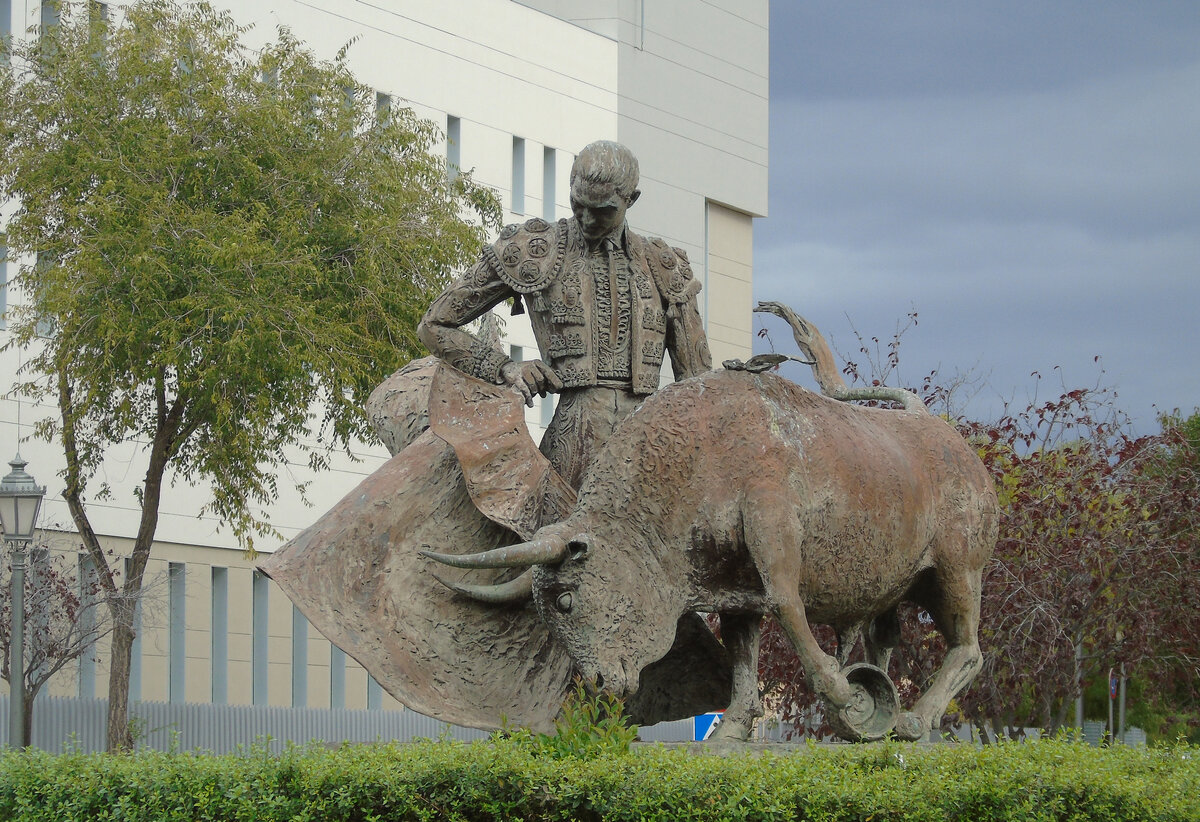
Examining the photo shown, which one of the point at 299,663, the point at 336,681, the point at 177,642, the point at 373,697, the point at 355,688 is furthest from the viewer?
the point at 373,697

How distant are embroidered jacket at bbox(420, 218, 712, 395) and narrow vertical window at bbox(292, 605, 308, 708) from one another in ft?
77.5

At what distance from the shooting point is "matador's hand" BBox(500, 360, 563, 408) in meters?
7.76

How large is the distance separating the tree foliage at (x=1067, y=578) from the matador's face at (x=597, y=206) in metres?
9.47

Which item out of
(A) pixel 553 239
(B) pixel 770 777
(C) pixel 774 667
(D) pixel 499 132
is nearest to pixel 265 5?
(D) pixel 499 132

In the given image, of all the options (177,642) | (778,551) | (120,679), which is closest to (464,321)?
(778,551)

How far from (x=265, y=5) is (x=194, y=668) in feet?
34.8

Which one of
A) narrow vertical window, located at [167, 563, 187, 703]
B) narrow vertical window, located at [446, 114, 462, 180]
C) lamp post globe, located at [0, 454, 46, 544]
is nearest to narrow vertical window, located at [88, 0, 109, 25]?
lamp post globe, located at [0, 454, 46, 544]

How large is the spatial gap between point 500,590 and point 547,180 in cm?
2828

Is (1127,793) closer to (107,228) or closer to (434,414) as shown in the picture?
(434,414)

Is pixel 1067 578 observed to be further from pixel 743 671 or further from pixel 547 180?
pixel 547 180

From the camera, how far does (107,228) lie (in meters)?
19.3

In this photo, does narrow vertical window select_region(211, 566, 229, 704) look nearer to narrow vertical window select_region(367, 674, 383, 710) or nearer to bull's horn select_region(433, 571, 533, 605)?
narrow vertical window select_region(367, 674, 383, 710)

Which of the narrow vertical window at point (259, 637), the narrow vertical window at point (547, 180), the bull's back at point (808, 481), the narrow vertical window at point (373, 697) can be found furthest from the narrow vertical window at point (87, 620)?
the bull's back at point (808, 481)

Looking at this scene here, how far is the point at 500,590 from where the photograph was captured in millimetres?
7512
